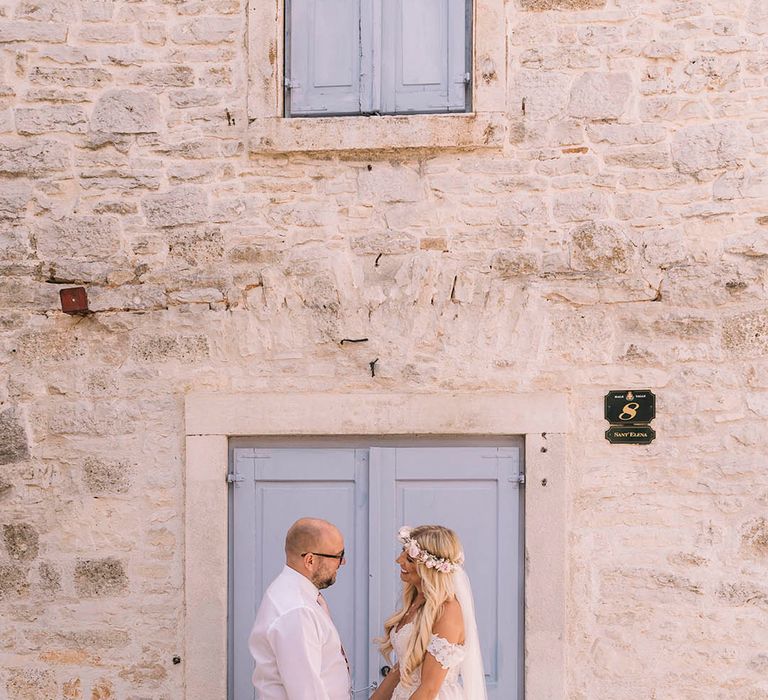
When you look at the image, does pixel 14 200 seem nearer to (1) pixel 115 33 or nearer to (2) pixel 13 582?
(1) pixel 115 33

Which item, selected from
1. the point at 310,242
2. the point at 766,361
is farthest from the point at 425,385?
the point at 766,361

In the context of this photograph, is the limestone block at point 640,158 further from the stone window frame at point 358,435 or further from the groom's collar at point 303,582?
the groom's collar at point 303,582

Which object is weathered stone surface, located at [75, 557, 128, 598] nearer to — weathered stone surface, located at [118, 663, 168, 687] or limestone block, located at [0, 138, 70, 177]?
weathered stone surface, located at [118, 663, 168, 687]

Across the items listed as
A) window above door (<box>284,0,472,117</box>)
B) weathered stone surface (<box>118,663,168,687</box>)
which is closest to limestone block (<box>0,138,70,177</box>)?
window above door (<box>284,0,472,117</box>)

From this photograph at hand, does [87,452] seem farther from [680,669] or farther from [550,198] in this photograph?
[680,669]

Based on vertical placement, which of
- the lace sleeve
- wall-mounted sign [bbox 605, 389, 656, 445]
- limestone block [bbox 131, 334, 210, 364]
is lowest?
the lace sleeve

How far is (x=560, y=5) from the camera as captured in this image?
194 inches

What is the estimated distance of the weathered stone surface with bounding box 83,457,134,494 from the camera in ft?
16.4

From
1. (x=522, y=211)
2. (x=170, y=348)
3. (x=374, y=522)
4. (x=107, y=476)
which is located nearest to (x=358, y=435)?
(x=374, y=522)

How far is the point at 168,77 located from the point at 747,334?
307 centimetres

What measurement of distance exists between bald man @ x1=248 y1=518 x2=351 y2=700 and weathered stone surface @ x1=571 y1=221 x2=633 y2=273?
1.90m

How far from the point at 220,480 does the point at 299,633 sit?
4.98 feet

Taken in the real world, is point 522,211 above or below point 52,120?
below

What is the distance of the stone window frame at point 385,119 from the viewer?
4891mm
